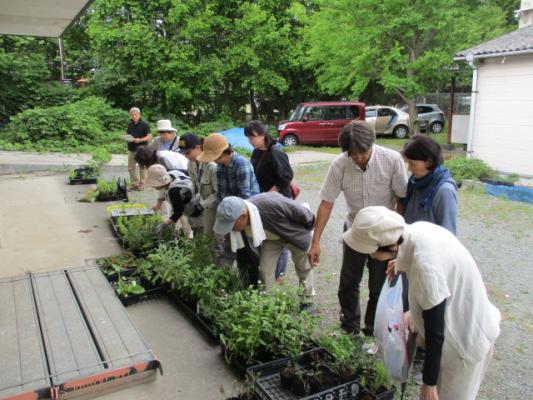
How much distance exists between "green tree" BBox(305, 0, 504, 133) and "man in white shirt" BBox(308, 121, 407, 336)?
1227cm

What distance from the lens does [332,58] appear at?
16266mm

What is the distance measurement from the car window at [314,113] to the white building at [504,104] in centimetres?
664

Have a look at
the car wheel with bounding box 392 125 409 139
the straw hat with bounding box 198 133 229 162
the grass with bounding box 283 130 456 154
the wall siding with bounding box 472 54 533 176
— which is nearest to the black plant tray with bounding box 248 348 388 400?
the straw hat with bounding box 198 133 229 162

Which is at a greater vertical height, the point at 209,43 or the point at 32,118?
the point at 209,43

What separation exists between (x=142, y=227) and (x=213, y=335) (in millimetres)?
2108

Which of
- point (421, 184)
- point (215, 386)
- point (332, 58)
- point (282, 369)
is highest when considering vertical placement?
point (332, 58)

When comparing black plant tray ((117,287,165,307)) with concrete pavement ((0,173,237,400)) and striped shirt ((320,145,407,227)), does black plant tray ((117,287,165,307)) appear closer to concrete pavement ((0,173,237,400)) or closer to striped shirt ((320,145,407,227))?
concrete pavement ((0,173,237,400))

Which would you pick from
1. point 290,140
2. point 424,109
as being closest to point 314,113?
point 290,140

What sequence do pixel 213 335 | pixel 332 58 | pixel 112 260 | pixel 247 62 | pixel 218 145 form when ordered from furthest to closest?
1. pixel 247 62
2. pixel 332 58
3. pixel 112 260
4. pixel 218 145
5. pixel 213 335

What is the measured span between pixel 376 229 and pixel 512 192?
8457mm

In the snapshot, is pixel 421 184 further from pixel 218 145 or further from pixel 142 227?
pixel 142 227

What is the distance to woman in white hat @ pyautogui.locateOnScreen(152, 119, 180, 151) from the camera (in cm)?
661

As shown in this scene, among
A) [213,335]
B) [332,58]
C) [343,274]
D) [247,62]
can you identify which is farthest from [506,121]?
[247,62]

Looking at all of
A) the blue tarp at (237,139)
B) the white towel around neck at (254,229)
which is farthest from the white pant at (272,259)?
the blue tarp at (237,139)
